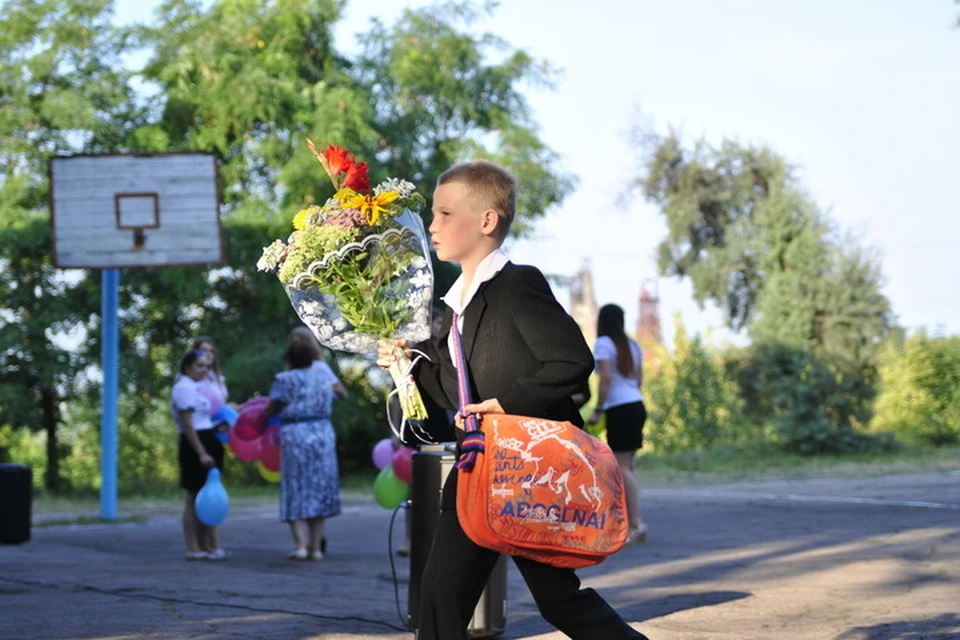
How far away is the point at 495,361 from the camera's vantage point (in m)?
3.83

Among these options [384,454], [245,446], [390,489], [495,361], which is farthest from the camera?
[384,454]

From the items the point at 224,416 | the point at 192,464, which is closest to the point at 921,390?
the point at 224,416

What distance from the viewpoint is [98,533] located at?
1367 centimetres

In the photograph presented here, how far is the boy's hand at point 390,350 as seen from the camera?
4109 mm

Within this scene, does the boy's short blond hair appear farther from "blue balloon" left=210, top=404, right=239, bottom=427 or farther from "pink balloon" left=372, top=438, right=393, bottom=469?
"pink balloon" left=372, top=438, right=393, bottom=469

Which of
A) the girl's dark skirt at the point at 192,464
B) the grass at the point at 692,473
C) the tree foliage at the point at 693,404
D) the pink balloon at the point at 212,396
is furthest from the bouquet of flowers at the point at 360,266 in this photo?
the tree foliage at the point at 693,404

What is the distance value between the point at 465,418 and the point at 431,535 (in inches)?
93.2

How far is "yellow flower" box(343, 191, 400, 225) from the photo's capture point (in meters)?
4.10

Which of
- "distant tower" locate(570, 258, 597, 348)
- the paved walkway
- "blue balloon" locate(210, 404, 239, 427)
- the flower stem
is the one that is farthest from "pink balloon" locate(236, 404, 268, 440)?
"distant tower" locate(570, 258, 597, 348)

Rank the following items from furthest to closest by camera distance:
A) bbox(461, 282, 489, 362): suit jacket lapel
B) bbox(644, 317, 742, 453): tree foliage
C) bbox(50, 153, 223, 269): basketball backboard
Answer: bbox(644, 317, 742, 453): tree foliage, bbox(50, 153, 223, 269): basketball backboard, bbox(461, 282, 489, 362): suit jacket lapel

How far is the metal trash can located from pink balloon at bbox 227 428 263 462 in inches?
197

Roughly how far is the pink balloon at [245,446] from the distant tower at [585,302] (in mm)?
61022

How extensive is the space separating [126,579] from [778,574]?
165 inches

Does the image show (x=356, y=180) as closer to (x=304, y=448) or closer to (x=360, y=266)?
(x=360, y=266)
